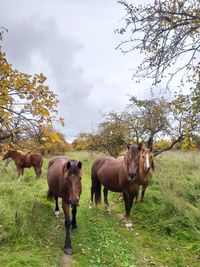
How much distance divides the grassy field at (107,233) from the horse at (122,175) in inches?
28.0

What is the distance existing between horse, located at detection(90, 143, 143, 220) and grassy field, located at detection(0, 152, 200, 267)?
71 centimetres

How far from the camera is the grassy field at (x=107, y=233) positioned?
20.0 feet

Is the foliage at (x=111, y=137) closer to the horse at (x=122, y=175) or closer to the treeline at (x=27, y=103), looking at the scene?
the horse at (x=122, y=175)

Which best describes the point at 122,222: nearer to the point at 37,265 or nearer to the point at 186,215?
the point at 186,215

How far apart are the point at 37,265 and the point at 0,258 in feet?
2.17

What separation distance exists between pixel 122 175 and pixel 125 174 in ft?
0.57

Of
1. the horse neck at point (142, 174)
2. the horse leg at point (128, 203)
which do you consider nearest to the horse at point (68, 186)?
the horse leg at point (128, 203)

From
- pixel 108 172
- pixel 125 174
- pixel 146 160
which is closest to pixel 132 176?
pixel 125 174

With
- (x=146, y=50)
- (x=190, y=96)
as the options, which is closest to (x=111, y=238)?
(x=190, y=96)

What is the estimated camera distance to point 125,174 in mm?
8875

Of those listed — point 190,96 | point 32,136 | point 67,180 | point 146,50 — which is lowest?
point 67,180

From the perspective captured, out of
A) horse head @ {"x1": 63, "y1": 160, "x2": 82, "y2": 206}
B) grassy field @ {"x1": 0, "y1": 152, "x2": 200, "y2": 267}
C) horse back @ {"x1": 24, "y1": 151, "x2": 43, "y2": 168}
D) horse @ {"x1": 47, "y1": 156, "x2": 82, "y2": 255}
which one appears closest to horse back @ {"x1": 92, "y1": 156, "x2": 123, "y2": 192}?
grassy field @ {"x1": 0, "y1": 152, "x2": 200, "y2": 267}

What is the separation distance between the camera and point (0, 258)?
5453 millimetres

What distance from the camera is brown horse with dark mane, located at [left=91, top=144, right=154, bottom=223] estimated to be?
27.4ft
